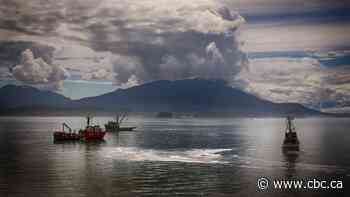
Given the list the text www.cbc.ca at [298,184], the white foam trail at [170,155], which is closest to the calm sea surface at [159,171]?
the white foam trail at [170,155]

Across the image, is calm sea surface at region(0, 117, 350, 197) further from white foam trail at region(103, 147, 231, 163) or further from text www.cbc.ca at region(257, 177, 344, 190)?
text www.cbc.ca at region(257, 177, 344, 190)

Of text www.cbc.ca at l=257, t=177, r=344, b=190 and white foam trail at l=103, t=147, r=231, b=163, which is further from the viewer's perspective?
white foam trail at l=103, t=147, r=231, b=163

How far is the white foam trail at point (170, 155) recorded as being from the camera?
1839 inches

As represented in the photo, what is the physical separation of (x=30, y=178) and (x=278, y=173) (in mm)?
19235

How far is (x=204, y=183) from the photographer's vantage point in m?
33.1

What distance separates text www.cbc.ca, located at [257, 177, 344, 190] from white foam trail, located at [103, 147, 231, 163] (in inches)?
468

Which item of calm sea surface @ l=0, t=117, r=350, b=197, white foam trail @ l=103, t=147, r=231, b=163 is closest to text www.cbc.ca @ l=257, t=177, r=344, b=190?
calm sea surface @ l=0, t=117, r=350, b=197

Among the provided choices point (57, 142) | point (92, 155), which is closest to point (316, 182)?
point (92, 155)

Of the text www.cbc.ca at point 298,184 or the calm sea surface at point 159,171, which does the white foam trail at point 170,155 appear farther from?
the text www.cbc.ca at point 298,184

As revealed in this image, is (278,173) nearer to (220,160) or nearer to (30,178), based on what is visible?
(220,160)

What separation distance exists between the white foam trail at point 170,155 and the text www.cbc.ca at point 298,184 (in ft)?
39.0

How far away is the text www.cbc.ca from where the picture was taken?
106 ft

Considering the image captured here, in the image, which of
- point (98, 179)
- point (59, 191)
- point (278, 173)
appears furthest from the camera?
point (278, 173)

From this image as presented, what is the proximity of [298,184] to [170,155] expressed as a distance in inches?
777
